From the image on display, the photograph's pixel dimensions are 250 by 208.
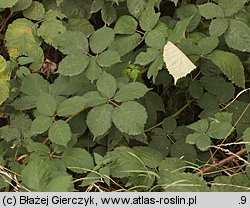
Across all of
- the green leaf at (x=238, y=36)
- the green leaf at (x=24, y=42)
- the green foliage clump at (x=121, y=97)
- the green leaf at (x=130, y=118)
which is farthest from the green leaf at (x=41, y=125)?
the green leaf at (x=238, y=36)

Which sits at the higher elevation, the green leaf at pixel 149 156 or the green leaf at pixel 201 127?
the green leaf at pixel 201 127

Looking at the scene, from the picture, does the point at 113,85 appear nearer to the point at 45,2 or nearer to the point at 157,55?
the point at 157,55

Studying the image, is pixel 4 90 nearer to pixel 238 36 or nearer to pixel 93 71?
pixel 93 71

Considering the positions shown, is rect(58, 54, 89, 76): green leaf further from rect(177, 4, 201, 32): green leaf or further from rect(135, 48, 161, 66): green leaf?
rect(177, 4, 201, 32): green leaf

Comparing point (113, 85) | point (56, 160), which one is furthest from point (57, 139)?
point (113, 85)

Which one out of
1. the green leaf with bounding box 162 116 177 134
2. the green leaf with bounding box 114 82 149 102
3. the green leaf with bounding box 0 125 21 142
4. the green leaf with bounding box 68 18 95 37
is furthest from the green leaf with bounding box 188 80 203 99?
the green leaf with bounding box 0 125 21 142
